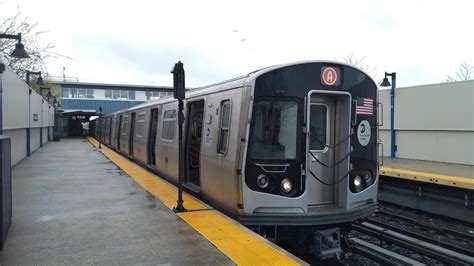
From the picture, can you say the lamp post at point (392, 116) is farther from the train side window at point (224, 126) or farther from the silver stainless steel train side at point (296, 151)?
the train side window at point (224, 126)

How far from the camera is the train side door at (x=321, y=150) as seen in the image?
621cm

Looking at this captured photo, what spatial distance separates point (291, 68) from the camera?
5.85m

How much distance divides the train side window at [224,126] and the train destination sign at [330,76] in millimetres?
1475

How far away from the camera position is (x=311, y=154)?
616 cm

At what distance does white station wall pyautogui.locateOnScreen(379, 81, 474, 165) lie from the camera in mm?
12375

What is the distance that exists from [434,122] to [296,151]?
9.50 m

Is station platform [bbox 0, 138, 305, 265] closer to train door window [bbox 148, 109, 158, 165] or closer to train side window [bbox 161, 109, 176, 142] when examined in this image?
train side window [bbox 161, 109, 176, 142]

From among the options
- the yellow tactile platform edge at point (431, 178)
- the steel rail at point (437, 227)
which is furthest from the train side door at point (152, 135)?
the steel rail at point (437, 227)

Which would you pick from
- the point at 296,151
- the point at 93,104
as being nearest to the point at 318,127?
the point at 296,151

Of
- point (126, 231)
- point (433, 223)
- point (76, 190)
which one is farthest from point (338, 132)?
point (76, 190)

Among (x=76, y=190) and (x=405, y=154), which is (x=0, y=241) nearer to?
(x=76, y=190)

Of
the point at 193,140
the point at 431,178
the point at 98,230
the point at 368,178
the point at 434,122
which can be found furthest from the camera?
the point at 434,122

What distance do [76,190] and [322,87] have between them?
19.6 ft

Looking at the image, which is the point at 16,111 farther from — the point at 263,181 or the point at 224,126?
the point at 263,181
